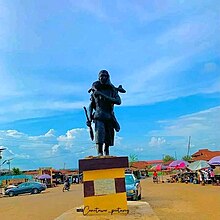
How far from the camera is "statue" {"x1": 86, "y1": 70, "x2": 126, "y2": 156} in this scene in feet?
26.2

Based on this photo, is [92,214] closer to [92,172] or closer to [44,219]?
[92,172]

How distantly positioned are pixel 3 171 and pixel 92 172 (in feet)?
236

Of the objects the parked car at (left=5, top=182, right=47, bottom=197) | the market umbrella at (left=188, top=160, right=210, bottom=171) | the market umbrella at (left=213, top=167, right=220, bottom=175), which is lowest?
the parked car at (left=5, top=182, right=47, bottom=197)

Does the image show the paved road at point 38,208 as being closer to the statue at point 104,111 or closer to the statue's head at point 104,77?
the statue at point 104,111

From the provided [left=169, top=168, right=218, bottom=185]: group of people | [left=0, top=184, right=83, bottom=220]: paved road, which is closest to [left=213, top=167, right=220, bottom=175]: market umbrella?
A: [left=169, top=168, right=218, bottom=185]: group of people

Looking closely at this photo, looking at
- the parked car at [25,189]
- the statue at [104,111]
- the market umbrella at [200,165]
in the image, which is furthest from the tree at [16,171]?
the statue at [104,111]

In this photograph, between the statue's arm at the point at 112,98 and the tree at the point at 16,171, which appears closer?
the statue's arm at the point at 112,98

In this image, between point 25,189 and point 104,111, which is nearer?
point 104,111

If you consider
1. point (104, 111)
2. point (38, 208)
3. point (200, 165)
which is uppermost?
point (200, 165)

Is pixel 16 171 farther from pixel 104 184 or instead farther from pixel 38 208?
pixel 104 184

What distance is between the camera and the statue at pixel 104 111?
7.97m

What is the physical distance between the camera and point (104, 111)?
8.11 meters

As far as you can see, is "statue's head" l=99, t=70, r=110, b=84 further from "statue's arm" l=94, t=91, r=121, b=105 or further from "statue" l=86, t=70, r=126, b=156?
"statue's arm" l=94, t=91, r=121, b=105

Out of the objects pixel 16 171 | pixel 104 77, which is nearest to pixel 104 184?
pixel 104 77
